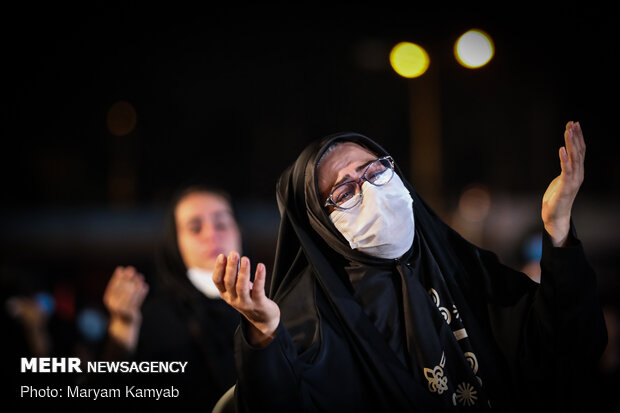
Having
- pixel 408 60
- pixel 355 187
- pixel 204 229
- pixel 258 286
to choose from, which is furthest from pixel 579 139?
pixel 408 60

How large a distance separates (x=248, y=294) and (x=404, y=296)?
2.68ft

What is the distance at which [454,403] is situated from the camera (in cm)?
247

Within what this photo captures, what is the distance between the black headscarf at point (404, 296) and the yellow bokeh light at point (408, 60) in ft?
19.1

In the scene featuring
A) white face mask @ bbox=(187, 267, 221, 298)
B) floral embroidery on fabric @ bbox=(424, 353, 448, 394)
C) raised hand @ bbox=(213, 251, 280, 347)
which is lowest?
floral embroidery on fabric @ bbox=(424, 353, 448, 394)

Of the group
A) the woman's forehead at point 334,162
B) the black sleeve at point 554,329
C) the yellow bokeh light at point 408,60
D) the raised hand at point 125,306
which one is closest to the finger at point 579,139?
the black sleeve at point 554,329

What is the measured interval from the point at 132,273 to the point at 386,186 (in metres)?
2.29

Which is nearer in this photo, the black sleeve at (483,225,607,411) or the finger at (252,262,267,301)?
the finger at (252,262,267,301)

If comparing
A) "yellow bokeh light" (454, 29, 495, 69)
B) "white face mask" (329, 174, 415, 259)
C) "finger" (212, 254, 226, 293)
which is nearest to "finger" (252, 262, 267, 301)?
"finger" (212, 254, 226, 293)

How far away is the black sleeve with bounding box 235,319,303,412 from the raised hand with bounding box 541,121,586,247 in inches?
47.1

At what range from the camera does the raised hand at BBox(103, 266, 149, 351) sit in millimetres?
4074

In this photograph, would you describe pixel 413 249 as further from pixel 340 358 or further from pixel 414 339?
pixel 340 358

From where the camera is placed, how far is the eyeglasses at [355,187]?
2740mm

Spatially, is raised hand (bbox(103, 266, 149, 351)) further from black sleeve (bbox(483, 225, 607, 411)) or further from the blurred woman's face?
black sleeve (bbox(483, 225, 607, 411))

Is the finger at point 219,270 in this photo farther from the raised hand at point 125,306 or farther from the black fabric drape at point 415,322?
the raised hand at point 125,306
